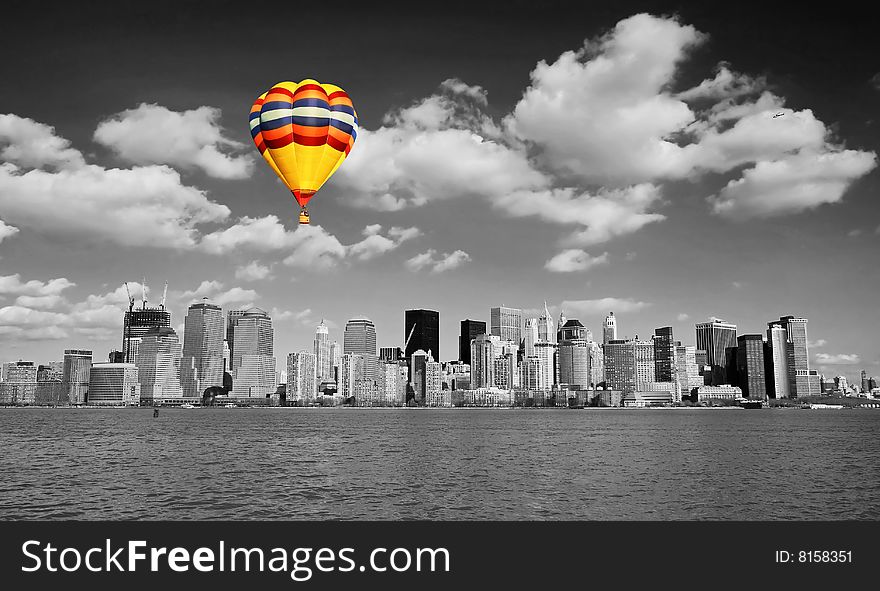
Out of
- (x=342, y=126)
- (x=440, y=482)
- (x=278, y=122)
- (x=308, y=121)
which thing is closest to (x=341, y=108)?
(x=342, y=126)

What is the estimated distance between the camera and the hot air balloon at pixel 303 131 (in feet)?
143

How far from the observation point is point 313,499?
44.8 metres

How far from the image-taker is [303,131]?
143 feet

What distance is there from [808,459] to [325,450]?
164ft

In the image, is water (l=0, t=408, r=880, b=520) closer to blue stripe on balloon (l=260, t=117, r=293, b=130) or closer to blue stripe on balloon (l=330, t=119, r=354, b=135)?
blue stripe on balloon (l=260, t=117, r=293, b=130)

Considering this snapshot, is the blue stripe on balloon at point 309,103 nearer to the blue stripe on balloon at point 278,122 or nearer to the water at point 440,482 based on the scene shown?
the blue stripe on balloon at point 278,122

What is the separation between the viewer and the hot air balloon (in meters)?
43.7

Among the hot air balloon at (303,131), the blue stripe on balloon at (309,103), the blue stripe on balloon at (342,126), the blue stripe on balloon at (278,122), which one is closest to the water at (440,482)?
the hot air balloon at (303,131)

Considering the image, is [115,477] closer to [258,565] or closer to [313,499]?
[313,499]

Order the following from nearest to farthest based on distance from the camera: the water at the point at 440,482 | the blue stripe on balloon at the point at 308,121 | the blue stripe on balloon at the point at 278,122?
the water at the point at 440,482 < the blue stripe on balloon at the point at 308,121 < the blue stripe on balloon at the point at 278,122

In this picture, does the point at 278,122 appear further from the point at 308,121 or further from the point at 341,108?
the point at 341,108

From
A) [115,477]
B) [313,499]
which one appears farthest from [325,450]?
[313,499]

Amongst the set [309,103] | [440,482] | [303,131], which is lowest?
[440,482]

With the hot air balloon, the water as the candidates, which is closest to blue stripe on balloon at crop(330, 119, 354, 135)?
the hot air balloon
